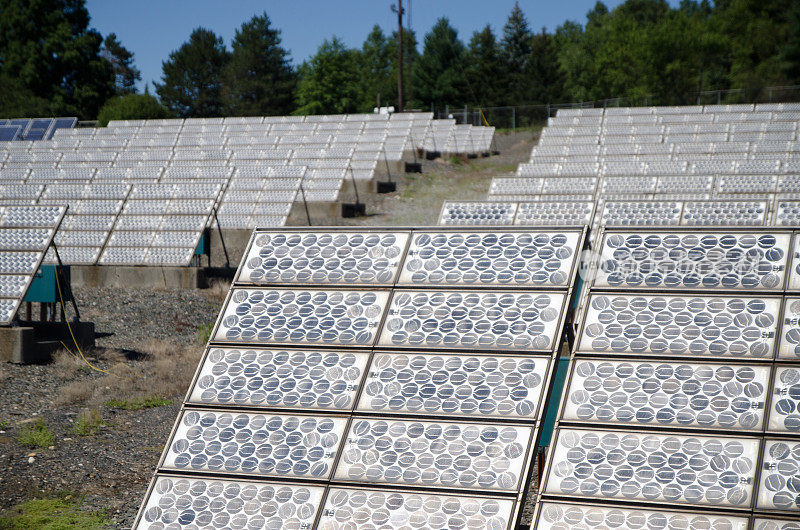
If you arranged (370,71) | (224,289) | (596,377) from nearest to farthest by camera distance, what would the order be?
(596,377) → (224,289) → (370,71)

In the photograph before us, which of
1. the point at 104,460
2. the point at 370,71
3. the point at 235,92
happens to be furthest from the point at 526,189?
the point at 370,71

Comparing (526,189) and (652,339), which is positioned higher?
(526,189)

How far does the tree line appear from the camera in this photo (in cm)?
6429

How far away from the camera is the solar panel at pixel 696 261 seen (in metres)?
4.07

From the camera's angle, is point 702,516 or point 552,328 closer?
point 702,516

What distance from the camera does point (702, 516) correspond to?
10.9 ft

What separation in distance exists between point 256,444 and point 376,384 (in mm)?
643

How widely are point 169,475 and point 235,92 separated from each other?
3037 inches

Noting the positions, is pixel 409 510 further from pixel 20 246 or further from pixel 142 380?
pixel 20 246

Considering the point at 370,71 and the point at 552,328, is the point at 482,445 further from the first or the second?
the point at 370,71

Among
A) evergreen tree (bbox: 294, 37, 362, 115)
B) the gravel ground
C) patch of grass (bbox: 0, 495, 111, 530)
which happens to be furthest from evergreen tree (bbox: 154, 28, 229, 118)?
patch of grass (bbox: 0, 495, 111, 530)

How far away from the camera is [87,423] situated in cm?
839

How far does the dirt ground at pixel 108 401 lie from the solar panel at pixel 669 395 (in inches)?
143

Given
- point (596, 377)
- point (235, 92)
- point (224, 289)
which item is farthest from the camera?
point (235, 92)
